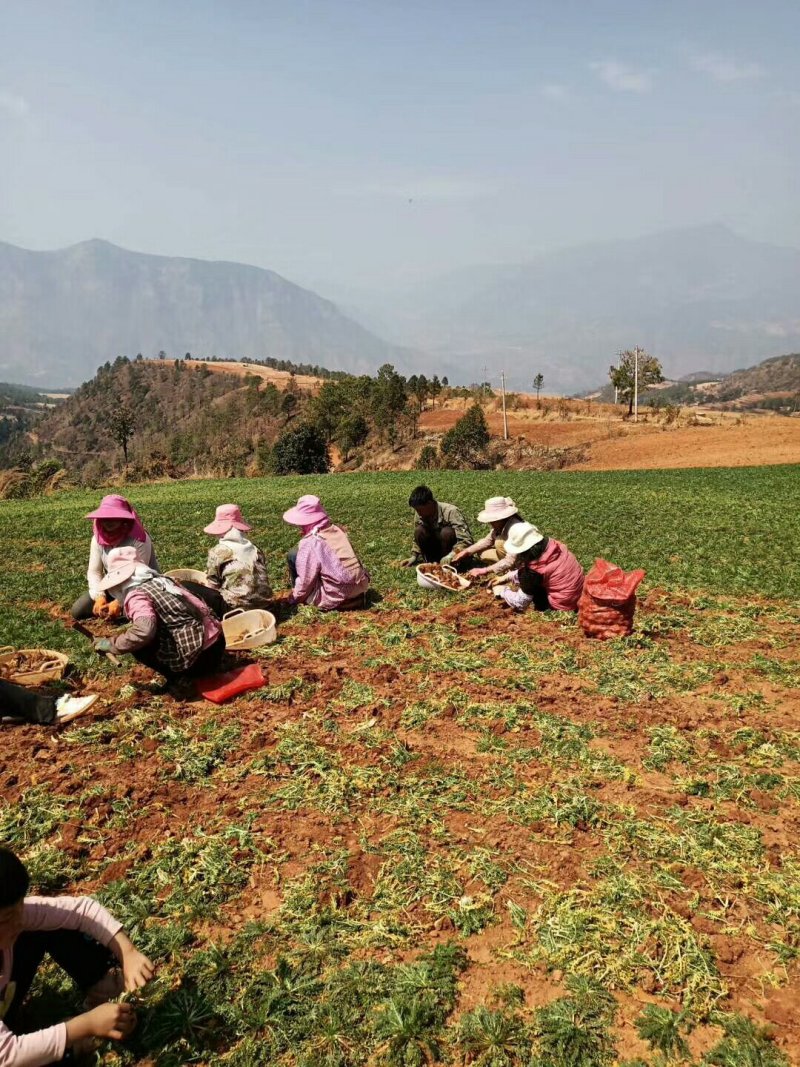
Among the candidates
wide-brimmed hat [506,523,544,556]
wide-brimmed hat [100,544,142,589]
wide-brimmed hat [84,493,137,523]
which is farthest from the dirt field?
wide-brimmed hat [100,544,142,589]

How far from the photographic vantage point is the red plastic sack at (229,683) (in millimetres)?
Answer: 6078

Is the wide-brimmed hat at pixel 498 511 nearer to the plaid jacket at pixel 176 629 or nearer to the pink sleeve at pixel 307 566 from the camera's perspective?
the pink sleeve at pixel 307 566

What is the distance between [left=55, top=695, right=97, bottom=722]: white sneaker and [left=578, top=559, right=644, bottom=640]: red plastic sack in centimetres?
488

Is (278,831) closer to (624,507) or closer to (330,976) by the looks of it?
(330,976)

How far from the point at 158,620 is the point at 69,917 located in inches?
116

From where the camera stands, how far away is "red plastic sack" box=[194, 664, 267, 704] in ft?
19.9

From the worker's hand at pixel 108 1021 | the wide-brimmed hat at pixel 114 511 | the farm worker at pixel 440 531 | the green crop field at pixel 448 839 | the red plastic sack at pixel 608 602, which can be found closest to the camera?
the worker's hand at pixel 108 1021

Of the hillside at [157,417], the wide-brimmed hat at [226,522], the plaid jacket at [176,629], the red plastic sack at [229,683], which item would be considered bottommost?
the red plastic sack at [229,683]

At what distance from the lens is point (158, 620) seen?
18.7 ft

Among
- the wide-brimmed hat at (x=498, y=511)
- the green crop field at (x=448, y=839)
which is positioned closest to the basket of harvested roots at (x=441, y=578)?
the green crop field at (x=448, y=839)

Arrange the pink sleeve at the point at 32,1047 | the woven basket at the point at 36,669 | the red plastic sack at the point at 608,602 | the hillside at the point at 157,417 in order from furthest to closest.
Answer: the hillside at the point at 157,417 → the red plastic sack at the point at 608,602 → the woven basket at the point at 36,669 → the pink sleeve at the point at 32,1047

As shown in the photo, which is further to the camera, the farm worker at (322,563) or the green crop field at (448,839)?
the farm worker at (322,563)

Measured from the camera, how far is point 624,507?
58.0ft

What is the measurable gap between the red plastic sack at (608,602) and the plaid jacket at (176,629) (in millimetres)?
4002
